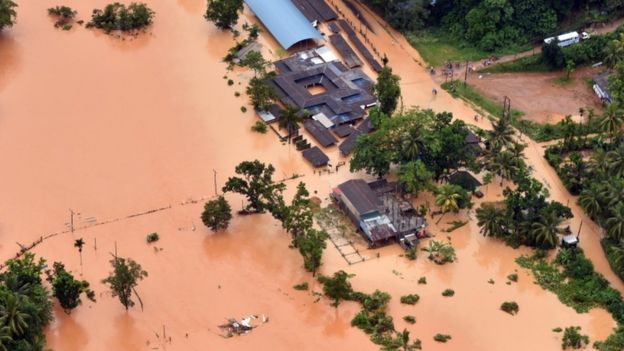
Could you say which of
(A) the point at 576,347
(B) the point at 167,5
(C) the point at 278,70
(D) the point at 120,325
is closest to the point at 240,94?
(C) the point at 278,70

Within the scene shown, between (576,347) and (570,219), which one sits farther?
(570,219)

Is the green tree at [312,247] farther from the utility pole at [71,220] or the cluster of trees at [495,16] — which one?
the cluster of trees at [495,16]

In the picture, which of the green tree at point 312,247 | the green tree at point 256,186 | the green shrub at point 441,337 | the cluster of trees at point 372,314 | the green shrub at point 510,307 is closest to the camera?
the cluster of trees at point 372,314

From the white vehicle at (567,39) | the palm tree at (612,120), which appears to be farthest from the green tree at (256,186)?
the white vehicle at (567,39)

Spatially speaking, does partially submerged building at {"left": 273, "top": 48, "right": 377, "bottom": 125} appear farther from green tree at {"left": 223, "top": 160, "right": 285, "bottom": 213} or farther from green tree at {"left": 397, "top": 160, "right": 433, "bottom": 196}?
green tree at {"left": 223, "top": 160, "right": 285, "bottom": 213}

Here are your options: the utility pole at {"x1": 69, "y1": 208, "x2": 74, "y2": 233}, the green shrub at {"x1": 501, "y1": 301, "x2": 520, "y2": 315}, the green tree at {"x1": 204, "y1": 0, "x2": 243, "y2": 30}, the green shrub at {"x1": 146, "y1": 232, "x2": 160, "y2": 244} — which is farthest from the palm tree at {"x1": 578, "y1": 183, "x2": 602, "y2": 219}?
the green tree at {"x1": 204, "y1": 0, "x2": 243, "y2": 30}

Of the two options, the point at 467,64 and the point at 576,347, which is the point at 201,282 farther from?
the point at 467,64

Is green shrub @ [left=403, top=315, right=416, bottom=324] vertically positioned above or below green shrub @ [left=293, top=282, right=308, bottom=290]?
below
